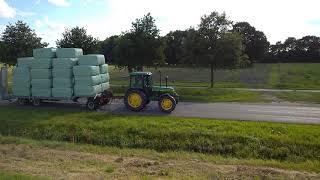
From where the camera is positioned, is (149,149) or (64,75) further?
(64,75)

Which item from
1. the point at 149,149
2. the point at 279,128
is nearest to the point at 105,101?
the point at 149,149

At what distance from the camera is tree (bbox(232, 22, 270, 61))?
118 metres

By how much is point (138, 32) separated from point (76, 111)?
13.7 metres

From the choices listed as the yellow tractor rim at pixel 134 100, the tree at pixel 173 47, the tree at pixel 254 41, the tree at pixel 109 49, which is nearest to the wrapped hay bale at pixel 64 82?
the yellow tractor rim at pixel 134 100

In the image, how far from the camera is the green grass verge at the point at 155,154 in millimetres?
14953

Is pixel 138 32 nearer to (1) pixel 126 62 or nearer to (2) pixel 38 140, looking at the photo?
(1) pixel 126 62

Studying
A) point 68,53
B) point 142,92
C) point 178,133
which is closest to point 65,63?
point 68,53

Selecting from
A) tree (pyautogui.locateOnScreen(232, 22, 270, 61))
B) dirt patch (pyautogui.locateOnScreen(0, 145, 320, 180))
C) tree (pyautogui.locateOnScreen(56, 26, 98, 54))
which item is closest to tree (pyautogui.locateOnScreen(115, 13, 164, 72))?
tree (pyautogui.locateOnScreen(56, 26, 98, 54))

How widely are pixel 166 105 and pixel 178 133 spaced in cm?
452

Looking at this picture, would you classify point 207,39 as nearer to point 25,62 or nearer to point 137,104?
Result: point 137,104

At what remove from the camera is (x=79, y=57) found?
24.0m

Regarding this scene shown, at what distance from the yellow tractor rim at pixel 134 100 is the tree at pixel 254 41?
→ 97.6 metres

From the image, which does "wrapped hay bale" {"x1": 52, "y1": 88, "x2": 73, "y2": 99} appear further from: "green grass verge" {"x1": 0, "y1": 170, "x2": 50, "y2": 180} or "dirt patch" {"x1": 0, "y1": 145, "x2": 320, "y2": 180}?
"green grass verge" {"x1": 0, "y1": 170, "x2": 50, "y2": 180}

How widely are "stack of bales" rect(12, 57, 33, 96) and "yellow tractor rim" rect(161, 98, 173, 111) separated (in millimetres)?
8099
